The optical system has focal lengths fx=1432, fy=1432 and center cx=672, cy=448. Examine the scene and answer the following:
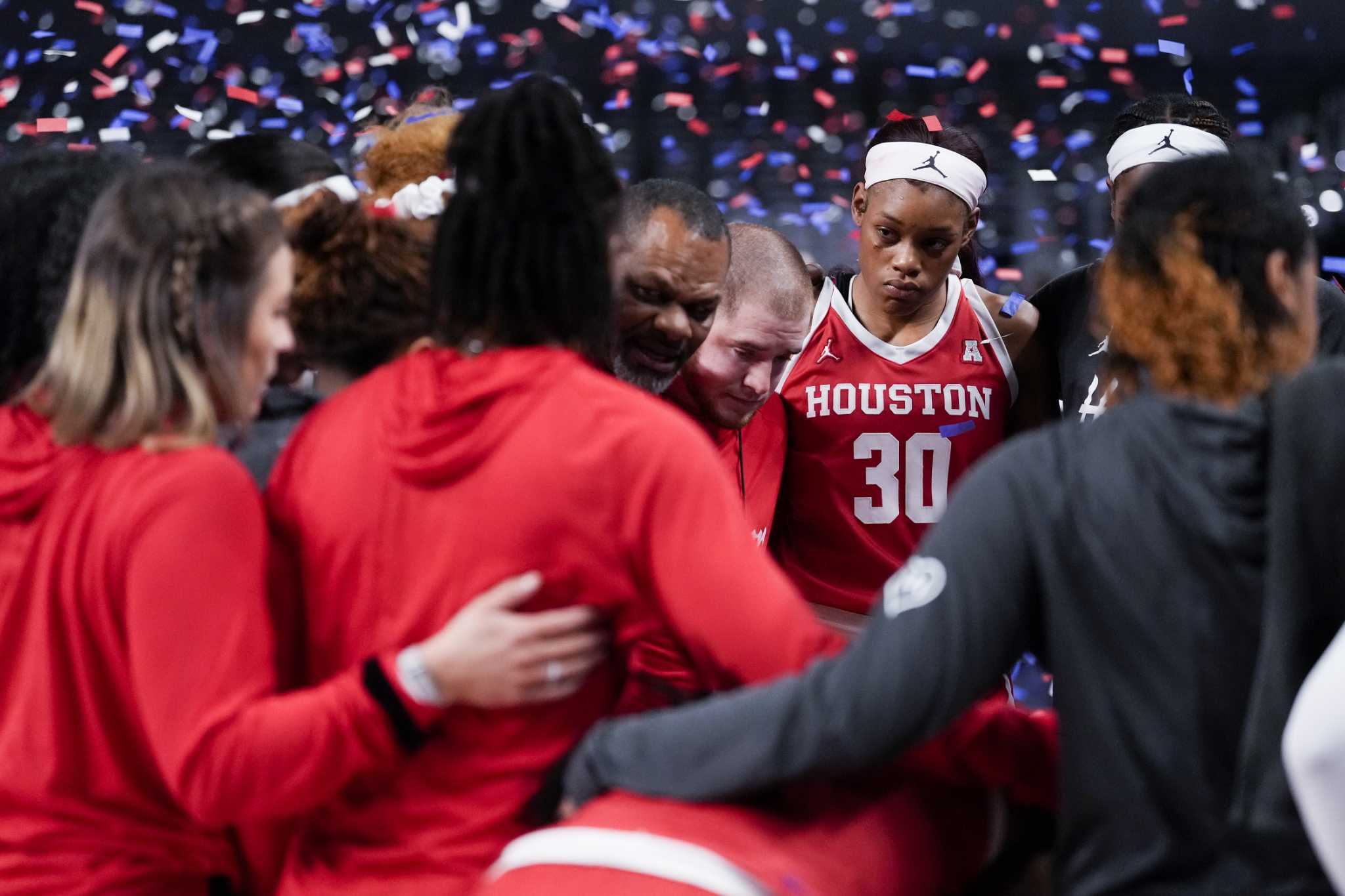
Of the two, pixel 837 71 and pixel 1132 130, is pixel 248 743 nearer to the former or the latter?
pixel 1132 130

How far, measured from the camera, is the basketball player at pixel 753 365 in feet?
10.5

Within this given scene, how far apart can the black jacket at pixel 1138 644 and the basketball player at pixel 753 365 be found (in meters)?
1.73

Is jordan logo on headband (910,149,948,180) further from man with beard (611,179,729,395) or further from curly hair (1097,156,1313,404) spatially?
curly hair (1097,156,1313,404)

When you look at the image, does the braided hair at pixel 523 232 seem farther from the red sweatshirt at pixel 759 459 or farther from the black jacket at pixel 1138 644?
the red sweatshirt at pixel 759 459

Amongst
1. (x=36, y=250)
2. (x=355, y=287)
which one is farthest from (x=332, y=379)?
(x=36, y=250)

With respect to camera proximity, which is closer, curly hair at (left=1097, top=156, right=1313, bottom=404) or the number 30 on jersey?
curly hair at (left=1097, top=156, right=1313, bottom=404)

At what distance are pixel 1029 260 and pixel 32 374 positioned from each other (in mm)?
7791

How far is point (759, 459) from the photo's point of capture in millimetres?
3576

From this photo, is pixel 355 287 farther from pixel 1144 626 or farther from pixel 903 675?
pixel 1144 626

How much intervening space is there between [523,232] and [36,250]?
0.74 meters

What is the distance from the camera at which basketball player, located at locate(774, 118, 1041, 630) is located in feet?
11.9

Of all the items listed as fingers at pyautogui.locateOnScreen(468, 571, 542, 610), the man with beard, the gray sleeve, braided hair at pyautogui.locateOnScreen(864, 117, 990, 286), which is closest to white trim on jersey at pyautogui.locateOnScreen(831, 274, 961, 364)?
braided hair at pyautogui.locateOnScreen(864, 117, 990, 286)

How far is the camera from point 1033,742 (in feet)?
5.61

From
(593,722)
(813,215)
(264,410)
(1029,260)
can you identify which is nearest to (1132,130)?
(264,410)
